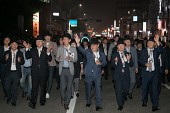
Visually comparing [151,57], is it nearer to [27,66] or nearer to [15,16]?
[27,66]

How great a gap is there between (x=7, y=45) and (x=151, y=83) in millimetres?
5045

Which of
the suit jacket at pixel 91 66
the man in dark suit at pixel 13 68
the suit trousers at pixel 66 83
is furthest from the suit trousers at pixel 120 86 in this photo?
the man in dark suit at pixel 13 68

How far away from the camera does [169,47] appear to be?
15.4 metres

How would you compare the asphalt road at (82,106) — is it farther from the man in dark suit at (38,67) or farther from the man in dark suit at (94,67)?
the man in dark suit at (94,67)

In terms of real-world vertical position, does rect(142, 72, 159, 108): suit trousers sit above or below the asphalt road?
above

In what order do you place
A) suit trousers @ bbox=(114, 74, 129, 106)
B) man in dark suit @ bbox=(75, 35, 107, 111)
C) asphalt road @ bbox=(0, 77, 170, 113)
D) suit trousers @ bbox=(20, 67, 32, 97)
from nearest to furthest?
asphalt road @ bbox=(0, 77, 170, 113) < suit trousers @ bbox=(114, 74, 129, 106) < man in dark suit @ bbox=(75, 35, 107, 111) < suit trousers @ bbox=(20, 67, 32, 97)

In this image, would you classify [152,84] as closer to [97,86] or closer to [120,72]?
[120,72]

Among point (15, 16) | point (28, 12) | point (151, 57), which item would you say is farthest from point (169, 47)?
point (28, 12)

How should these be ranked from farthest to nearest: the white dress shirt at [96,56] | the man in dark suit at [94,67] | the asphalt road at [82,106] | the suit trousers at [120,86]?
1. the white dress shirt at [96,56]
2. the man in dark suit at [94,67]
3. the suit trousers at [120,86]
4. the asphalt road at [82,106]

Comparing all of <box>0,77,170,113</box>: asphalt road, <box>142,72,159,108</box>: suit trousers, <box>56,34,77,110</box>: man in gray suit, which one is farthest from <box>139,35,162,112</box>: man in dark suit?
<box>56,34,77,110</box>: man in gray suit

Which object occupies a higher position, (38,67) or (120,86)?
(38,67)

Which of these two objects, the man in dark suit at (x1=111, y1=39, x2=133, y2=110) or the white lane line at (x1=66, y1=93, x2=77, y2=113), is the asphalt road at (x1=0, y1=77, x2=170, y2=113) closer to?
the white lane line at (x1=66, y1=93, x2=77, y2=113)

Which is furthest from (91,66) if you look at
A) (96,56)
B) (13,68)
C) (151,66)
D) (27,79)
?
(27,79)

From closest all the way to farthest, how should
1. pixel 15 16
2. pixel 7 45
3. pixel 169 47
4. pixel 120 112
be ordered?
pixel 120 112, pixel 7 45, pixel 169 47, pixel 15 16
